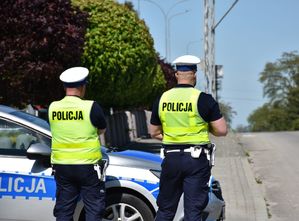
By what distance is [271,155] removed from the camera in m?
18.3

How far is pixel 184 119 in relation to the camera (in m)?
5.17

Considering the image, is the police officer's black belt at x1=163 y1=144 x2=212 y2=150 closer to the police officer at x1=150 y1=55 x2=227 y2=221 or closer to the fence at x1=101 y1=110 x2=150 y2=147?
the police officer at x1=150 y1=55 x2=227 y2=221

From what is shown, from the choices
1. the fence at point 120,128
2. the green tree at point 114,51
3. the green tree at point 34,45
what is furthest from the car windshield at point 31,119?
the fence at point 120,128

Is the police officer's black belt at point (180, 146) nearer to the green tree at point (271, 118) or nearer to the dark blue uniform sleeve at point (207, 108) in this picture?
the dark blue uniform sleeve at point (207, 108)

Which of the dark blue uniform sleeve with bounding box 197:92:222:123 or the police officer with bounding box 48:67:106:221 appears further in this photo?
the police officer with bounding box 48:67:106:221

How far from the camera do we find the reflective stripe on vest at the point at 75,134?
5.38 meters

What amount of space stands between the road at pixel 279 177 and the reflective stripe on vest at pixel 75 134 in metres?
4.01

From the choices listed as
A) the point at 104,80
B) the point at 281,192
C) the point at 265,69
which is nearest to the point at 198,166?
the point at 281,192

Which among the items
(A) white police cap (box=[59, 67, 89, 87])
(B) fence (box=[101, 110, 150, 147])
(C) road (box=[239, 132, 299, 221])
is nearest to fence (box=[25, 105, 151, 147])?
(B) fence (box=[101, 110, 150, 147])

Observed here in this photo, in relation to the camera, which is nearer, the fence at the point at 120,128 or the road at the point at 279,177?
the road at the point at 279,177

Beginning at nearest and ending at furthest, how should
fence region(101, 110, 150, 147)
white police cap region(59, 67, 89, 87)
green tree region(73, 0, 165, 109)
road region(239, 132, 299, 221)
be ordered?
white police cap region(59, 67, 89, 87) → road region(239, 132, 299, 221) → green tree region(73, 0, 165, 109) → fence region(101, 110, 150, 147)

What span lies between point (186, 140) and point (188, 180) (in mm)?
319

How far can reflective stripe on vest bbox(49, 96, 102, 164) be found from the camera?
538 cm

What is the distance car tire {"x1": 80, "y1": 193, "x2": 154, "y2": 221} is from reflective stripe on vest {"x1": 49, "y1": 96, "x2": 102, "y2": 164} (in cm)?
66
